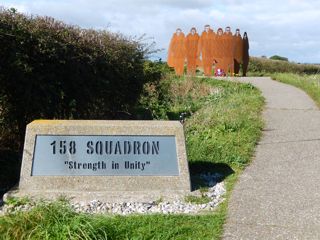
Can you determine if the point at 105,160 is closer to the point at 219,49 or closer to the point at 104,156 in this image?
the point at 104,156

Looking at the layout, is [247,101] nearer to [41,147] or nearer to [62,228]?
[41,147]

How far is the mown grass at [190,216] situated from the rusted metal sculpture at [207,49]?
555 inches

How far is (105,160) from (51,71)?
2.08 metres

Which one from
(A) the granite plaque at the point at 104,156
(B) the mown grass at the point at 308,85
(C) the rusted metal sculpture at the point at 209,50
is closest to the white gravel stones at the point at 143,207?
(A) the granite plaque at the point at 104,156

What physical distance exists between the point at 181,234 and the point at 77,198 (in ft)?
5.46

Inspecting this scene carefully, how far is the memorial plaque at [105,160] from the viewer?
253 inches

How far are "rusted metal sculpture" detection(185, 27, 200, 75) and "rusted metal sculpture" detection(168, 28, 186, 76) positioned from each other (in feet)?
0.63

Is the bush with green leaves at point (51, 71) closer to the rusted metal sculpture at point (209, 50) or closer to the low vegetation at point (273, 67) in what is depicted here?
the rusted metal sculpture at point (209, 50)

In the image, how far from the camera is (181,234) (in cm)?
502

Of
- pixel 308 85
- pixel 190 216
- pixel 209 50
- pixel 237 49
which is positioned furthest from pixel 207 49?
pixel 190 216

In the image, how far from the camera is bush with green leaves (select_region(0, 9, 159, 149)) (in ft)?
24.3

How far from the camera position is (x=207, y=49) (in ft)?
86.6

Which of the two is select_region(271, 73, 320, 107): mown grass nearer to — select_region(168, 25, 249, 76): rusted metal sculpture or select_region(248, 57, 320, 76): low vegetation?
select_region(168, 25, 249, 76): rusted metal sculpture

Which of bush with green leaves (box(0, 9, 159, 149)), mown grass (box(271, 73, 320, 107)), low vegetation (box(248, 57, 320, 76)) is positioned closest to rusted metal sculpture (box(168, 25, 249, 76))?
mown grass (box(271, 73, 320, 107))
